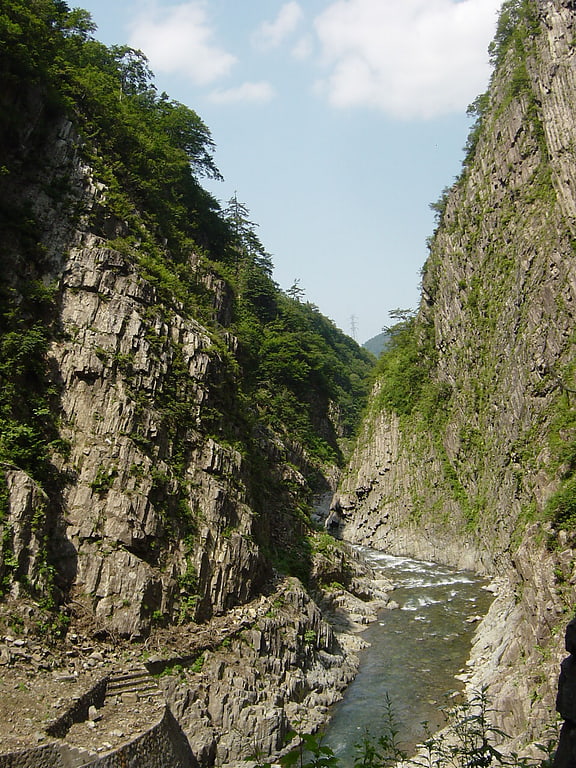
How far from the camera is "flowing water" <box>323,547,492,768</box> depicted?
17.7 metres

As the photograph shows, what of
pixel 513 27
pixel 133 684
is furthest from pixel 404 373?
pixel 133 684

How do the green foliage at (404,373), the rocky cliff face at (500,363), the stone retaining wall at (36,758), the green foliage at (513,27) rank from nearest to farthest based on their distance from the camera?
the stone retaining wall at (36,758), the rocky cliff face at (500,363), the green foliage at (513,27), the green foliage at (404,373)

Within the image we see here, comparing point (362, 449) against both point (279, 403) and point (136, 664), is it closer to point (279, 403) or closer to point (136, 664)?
point (279, 403)

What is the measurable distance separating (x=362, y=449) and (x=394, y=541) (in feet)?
40.4

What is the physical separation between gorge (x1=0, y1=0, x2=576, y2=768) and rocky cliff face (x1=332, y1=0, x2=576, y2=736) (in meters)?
0.24

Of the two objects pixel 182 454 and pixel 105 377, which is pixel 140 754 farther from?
pixel 105 377

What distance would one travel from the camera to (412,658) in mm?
23500

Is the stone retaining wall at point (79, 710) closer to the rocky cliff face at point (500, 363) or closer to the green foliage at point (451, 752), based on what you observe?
the green foliage at point (451, 752)

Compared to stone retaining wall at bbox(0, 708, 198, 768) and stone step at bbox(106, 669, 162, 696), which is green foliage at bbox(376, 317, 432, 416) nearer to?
stone step at bbox(106, 669, 162, 696)

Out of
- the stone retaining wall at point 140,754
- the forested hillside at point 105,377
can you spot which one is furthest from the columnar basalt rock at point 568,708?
the forested hillside at point 105,377

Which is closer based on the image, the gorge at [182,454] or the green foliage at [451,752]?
the green foliage at [451,752]

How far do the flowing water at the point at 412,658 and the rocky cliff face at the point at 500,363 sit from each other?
1672 mm

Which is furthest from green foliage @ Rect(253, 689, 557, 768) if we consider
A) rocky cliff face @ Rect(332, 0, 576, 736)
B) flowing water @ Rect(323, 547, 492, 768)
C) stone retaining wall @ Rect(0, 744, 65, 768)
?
rocky cliff face @ Rect(332, 0, 576, 736)

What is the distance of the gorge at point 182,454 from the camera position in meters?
15.4
